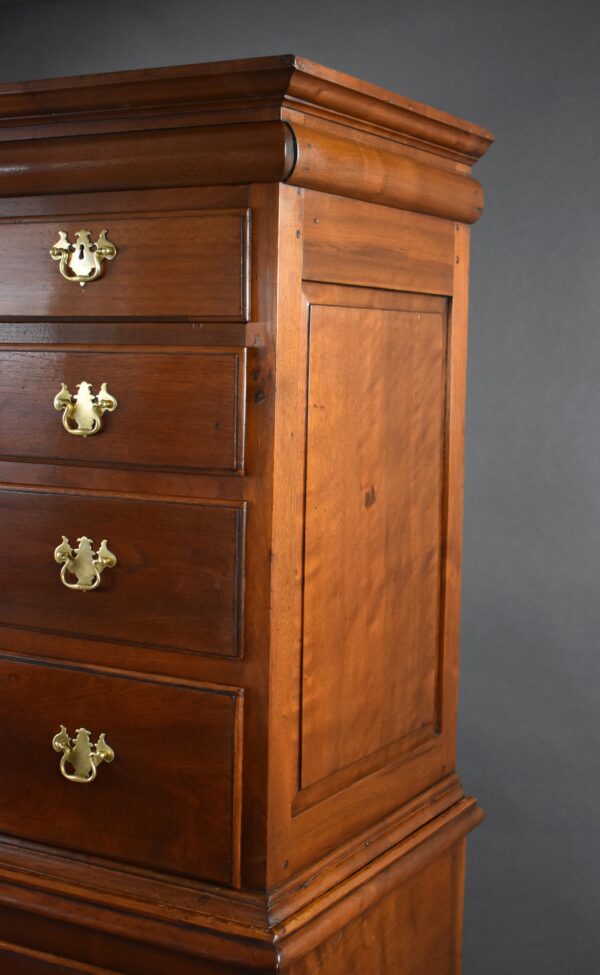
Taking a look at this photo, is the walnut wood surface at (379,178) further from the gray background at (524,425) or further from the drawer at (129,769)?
the drawer at (129,769)

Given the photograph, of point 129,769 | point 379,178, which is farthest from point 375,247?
point 129,769

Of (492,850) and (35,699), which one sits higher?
(35,699)

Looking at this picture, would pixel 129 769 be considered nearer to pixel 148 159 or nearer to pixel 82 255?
pixel 82 255

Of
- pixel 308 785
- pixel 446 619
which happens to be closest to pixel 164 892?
pixel 308 785

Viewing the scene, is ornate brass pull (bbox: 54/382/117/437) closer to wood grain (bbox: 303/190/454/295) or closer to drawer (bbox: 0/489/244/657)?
drawer (bbox: 0/489/244/657)

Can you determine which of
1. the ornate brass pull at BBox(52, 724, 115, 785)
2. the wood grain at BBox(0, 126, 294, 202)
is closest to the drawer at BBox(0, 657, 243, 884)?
the ornate brass pull at BBox(52, 724, 115, 785)

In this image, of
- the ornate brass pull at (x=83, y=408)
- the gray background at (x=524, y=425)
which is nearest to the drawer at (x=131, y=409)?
the ornate brass pull at (x=83, y=408)

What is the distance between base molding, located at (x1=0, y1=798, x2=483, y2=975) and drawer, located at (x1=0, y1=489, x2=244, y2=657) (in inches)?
12.8

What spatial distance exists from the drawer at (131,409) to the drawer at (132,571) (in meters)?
0.06

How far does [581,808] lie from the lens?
266 centimetres

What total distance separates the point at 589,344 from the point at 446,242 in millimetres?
633

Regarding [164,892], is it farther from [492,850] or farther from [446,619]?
[492,850]

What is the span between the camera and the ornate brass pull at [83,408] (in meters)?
1.73

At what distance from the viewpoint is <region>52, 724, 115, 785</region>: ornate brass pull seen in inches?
70.4
